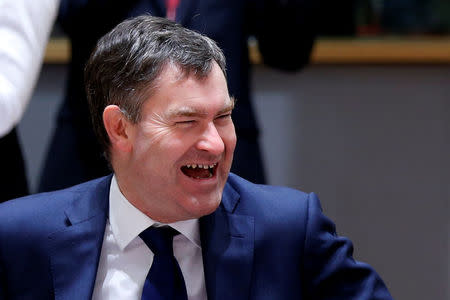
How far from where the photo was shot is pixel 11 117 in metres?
1.91

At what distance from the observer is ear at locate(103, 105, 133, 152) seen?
153cm

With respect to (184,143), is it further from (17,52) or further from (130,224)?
(17,52)

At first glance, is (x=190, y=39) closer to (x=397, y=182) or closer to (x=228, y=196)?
(x=228, y=196)

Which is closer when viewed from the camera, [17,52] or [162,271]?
[162,271]

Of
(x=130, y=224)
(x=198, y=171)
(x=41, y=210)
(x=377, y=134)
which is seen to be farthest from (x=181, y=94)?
(x=377, y=134)

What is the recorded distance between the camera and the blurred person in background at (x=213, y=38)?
7.34ft

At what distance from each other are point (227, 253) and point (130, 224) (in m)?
0.18

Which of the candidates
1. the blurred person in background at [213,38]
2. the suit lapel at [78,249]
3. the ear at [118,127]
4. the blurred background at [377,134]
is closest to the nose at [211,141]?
the ear at [118,127]

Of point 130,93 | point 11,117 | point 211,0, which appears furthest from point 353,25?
point 130,93

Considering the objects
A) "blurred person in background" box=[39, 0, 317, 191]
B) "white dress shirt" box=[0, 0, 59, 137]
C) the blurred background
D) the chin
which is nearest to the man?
the chin

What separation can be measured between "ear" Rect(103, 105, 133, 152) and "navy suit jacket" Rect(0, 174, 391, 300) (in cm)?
15

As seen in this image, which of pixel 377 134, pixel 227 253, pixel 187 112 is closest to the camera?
pixel 187 112

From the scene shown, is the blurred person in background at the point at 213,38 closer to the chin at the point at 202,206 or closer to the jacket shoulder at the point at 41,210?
the jacket shoulder at the point at 41,210

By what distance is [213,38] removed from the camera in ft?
7.30
